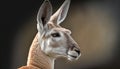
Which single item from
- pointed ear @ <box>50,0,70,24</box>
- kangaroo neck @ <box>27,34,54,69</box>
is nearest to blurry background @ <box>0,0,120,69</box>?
pointed ear @ <box>50,0,70,24</box>

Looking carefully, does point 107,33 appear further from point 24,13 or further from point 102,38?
point 24,13

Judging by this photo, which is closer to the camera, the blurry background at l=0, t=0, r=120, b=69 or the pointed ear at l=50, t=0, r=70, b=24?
the pointed ear at l=50, t=0, r=70, b=24

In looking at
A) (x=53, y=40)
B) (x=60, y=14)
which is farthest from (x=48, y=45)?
(x=60, y=14)

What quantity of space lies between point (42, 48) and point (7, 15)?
101cm

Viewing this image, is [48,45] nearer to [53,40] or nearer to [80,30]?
[53,40]

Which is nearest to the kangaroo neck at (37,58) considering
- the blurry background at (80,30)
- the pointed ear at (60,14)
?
the pointed ear at (60,14)

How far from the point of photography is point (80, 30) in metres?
2.54

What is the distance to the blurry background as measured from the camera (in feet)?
8.00

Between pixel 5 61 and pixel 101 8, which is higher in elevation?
pixel 101 8

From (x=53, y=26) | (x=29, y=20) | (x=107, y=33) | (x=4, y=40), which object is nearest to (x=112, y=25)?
(x=107, y=33)

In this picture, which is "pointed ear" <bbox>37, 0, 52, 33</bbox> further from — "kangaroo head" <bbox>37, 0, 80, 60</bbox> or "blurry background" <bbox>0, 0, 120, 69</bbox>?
"blurry background" <bbox>0, 0, 120, 69</bbox>

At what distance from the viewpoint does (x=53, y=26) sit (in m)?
1.51

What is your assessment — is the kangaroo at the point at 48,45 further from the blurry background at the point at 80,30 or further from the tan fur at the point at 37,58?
the blurry background at the point at 80,30

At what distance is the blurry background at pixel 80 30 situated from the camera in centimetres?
244
